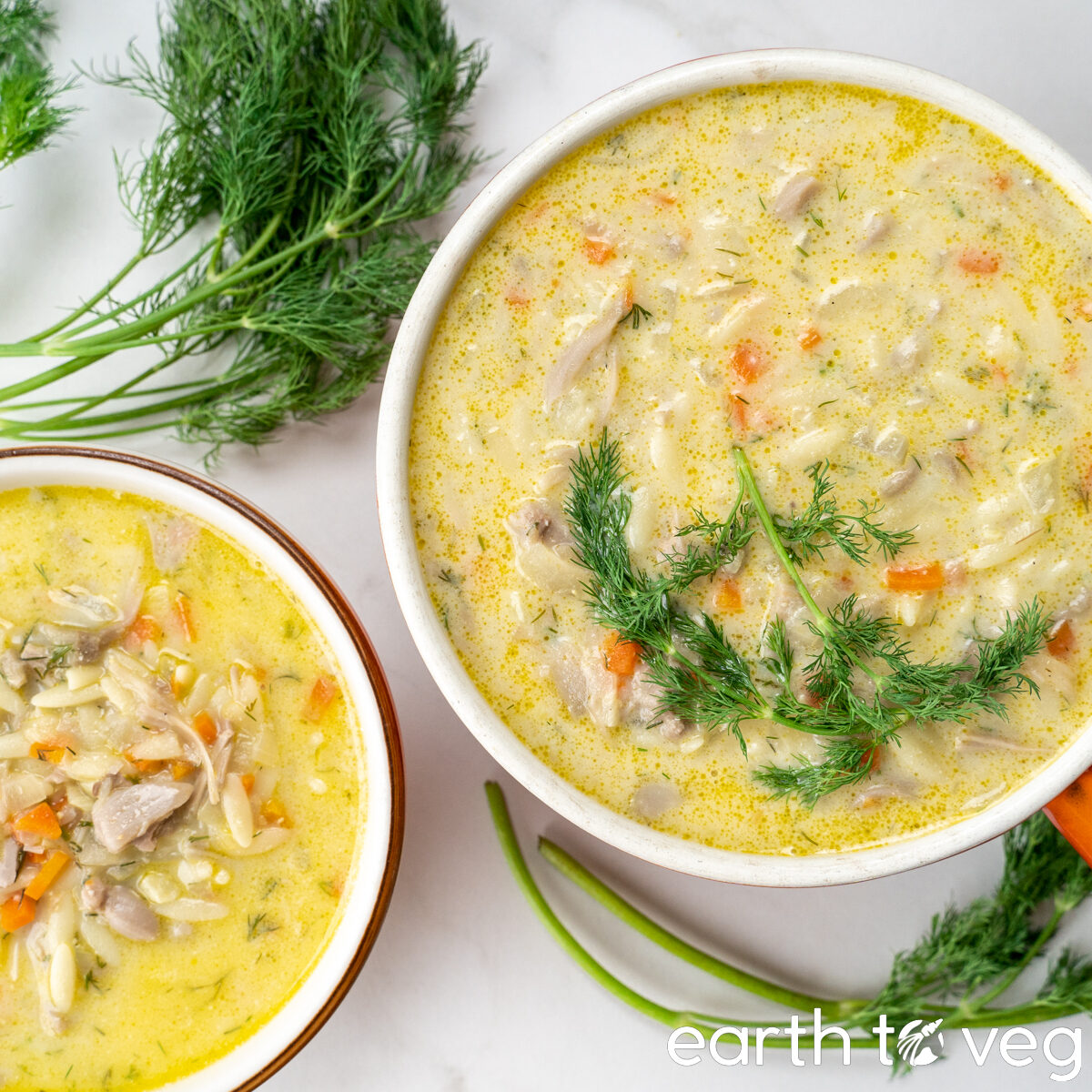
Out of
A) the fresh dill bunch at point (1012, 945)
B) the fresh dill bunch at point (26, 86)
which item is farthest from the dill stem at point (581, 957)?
the fresh dill bunch at point (26, 86)

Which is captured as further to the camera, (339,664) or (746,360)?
(339,664)

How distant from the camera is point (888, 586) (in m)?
2.13

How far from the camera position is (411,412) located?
2.19 metres

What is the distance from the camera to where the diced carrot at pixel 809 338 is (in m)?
2.09

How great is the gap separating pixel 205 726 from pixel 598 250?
142 centimetres

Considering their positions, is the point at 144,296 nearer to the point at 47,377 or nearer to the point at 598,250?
the point at 47,377

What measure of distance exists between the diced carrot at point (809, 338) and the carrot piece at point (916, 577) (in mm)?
488

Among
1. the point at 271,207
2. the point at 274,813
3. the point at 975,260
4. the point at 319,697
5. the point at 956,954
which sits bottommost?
the point at 274,813

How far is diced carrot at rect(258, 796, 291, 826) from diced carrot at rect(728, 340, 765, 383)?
148cm

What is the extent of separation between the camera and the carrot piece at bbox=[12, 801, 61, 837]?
7.87ft

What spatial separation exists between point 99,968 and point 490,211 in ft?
6.58

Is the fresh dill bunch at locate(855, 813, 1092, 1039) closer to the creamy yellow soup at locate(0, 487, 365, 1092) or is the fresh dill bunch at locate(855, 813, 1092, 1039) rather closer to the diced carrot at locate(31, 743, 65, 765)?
the creamy yellow soup at locate(0, 487, 365, 1092)

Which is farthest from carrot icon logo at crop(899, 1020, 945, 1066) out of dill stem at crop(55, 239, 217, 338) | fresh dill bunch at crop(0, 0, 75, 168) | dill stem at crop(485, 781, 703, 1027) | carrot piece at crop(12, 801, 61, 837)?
fresh dill bunch at crop(0, 0, 75, 168)

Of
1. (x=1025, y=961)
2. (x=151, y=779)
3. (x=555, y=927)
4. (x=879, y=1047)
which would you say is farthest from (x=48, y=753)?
(x=1025, y=961)
